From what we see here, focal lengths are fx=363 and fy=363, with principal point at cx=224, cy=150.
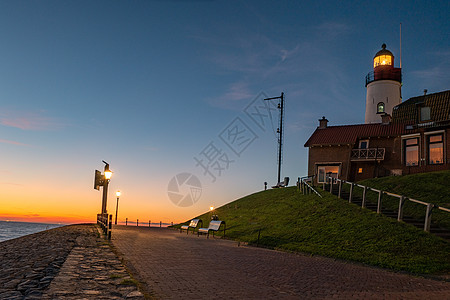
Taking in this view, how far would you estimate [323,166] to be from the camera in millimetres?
38719

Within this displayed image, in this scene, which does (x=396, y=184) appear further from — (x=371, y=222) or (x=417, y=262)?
(x=417, y=262)

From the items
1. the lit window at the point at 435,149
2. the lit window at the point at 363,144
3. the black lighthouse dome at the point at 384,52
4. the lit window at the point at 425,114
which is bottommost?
the lit window at the point at 435,149

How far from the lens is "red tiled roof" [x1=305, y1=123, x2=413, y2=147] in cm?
3547

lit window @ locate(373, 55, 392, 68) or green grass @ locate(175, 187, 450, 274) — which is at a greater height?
lit window @ locate(373, 55, 392, 68)

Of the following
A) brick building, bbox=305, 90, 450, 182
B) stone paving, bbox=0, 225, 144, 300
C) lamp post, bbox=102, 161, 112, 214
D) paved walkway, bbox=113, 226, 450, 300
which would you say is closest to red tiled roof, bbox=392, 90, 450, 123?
brick building, bbox=305, 90, 450, 182

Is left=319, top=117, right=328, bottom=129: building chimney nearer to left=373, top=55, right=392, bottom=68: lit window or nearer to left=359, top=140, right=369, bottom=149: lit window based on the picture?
left=359, top=140, right=369, bottom=149: lit window

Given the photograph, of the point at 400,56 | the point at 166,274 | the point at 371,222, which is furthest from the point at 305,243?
the point at 400,56

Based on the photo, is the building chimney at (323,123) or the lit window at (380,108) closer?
the building chimney at (323,123)

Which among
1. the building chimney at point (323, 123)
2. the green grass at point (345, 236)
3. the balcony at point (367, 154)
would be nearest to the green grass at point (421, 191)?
the green grass at point (345, 236)

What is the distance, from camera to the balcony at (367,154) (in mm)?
35156

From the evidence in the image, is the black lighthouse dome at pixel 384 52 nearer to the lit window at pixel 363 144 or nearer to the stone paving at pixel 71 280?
the lit window at pixel 363 144

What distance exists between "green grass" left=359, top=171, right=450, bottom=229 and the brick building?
242 inches

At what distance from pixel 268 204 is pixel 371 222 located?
1457 centimetres

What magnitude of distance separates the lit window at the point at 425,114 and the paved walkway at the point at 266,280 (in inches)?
982
